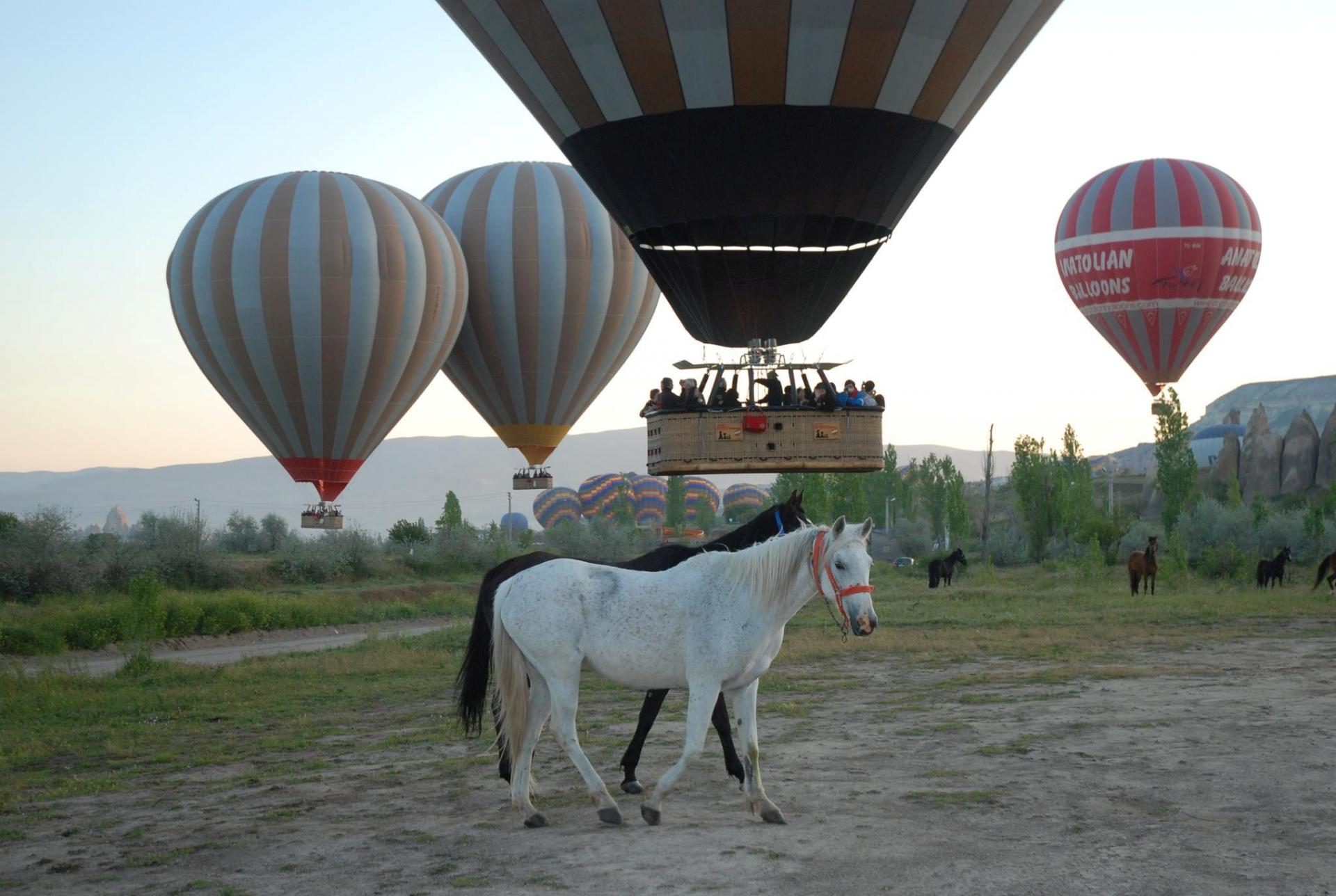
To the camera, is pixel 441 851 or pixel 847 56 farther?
pixel 847 56

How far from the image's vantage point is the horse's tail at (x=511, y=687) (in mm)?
9836

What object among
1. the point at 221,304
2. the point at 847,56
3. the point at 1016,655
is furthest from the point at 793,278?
the point at 221,304

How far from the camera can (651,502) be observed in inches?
5167

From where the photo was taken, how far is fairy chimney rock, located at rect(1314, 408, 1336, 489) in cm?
9269

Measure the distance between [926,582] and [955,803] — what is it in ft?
126

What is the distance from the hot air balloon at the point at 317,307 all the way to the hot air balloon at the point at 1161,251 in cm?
2603

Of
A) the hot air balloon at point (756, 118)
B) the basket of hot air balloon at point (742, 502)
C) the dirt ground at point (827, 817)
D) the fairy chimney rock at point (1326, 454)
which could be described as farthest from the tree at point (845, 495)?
the basket of hot air balloon at point (742, 502)

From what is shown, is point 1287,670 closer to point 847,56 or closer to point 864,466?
point 864,466

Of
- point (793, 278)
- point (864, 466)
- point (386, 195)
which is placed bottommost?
point (864, 466)

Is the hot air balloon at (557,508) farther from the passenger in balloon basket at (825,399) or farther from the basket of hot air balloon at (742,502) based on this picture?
the passenger in balloon basket at (825,399)

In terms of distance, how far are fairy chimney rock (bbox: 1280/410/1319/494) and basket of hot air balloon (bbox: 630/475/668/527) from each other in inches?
2114

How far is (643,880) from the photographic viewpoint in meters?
7.80

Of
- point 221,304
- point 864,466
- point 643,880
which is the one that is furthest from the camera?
point 221,304

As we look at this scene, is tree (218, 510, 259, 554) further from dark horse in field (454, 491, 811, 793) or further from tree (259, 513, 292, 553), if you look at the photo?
dark horse in field (454, 491, 811, 793)
